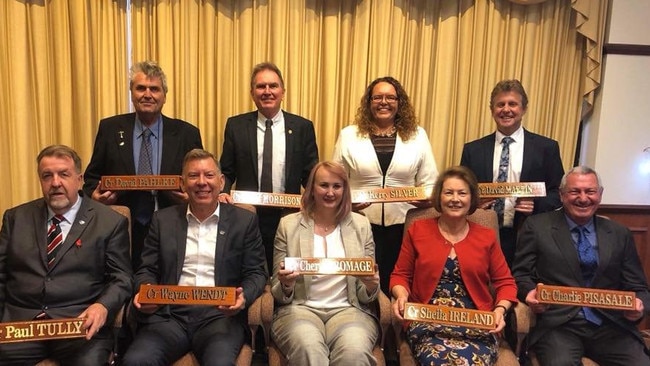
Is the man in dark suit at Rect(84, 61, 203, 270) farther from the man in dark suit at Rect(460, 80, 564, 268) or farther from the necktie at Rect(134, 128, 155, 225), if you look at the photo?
the man in dark suit at Rect(460, 80, 564, 268)

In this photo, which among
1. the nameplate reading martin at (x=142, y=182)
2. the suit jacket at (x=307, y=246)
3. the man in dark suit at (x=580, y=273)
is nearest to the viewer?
the man in dark suit at (x=580, y=273)

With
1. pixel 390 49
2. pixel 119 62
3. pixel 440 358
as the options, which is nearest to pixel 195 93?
pixel 119 62

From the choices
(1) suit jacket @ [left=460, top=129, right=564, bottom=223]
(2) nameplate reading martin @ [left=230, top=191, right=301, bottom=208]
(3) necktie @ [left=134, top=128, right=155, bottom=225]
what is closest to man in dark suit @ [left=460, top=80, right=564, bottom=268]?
(1) suit jacket @ [left=460, top=129, right=564, bottom=223]

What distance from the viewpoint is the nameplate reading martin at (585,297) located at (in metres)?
2.40

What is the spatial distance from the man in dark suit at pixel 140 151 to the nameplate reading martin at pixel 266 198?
362mm

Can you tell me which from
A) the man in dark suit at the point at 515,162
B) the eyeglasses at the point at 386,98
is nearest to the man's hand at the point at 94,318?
the eyeglasses at the point at 386,98

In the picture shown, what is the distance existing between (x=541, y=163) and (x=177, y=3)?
9.12 ft

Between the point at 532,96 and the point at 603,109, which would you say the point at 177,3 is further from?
the point at 603,109

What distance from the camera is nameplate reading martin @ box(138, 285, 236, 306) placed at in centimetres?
232

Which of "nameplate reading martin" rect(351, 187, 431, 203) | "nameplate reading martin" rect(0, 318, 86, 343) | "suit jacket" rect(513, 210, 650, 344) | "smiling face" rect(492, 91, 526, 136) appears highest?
"smiling face" rect(492, 91, 526, 136)

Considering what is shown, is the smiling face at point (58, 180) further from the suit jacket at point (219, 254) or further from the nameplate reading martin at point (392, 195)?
the nameplate reading martin at point (392, 195)

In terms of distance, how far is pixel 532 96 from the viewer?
393 centimetres

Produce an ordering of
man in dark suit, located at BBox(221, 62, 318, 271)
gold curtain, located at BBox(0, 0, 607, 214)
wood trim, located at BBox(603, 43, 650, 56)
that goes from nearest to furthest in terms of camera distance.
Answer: man in dark suit, located at BBox(221, 62, 318, 271)
gold curtain, located at BBox(0, 0, 607, 214)
wood trim, located at BBox(603, 43, 650, 56)

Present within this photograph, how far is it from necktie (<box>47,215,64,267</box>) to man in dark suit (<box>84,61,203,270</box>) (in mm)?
436
